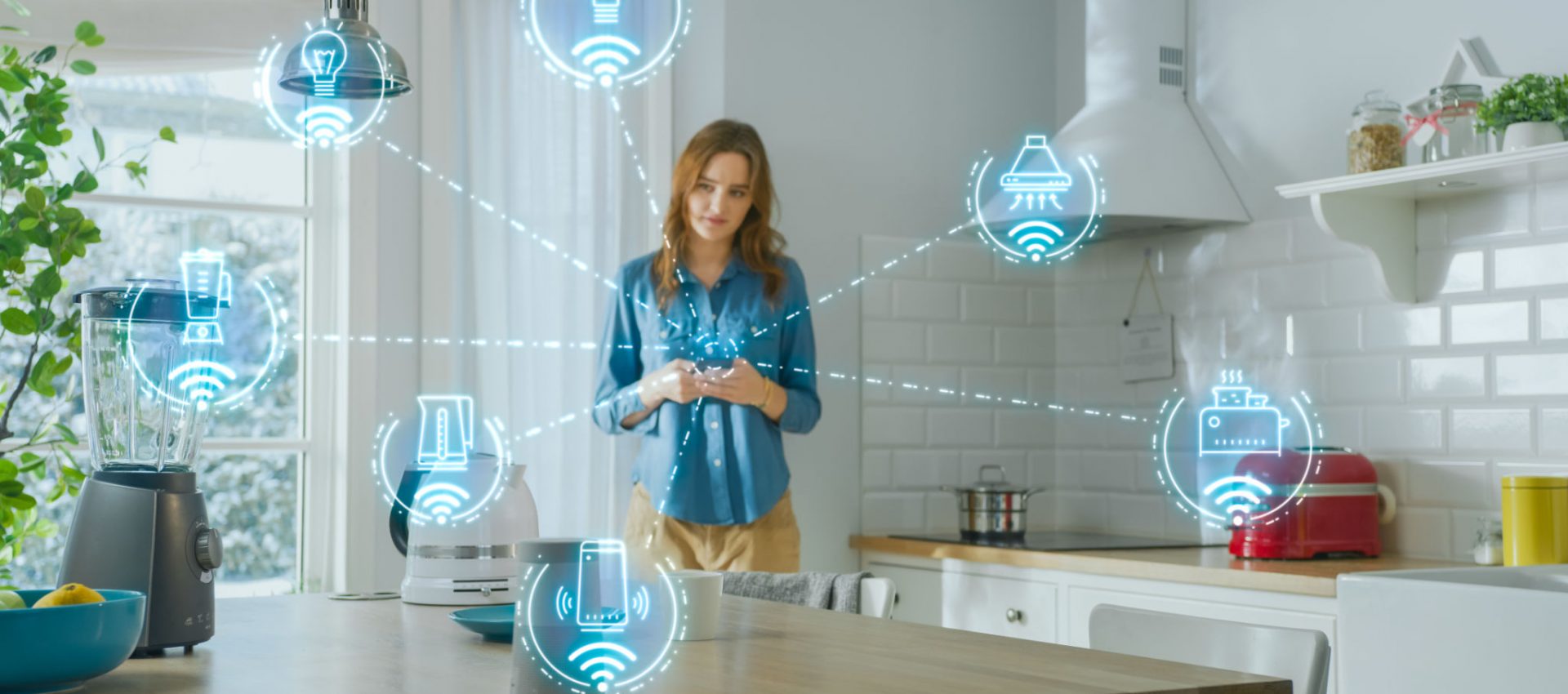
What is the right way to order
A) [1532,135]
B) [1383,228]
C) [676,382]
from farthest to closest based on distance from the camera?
[676,382], [1383,228], [1532,135]

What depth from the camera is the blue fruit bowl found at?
1.23 m

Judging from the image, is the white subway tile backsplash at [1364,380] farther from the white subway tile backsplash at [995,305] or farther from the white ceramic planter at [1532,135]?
the white subway tile backsplash at [995,305]

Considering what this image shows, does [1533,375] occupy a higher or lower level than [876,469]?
higher

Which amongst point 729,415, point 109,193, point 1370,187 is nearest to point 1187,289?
point 1370,187

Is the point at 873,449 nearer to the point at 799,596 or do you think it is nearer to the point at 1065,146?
the point at 1065,146

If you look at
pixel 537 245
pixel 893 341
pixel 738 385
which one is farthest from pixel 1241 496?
pixel 537 245

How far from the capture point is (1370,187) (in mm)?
2816

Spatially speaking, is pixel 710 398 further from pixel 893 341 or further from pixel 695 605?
pixel 695 605

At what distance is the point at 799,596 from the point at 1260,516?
1.04 meters

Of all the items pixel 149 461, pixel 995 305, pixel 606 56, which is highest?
pixel 606 56

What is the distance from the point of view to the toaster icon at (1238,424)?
3.29 meters

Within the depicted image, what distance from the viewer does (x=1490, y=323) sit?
283 centimetres

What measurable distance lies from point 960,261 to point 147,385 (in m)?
2.28

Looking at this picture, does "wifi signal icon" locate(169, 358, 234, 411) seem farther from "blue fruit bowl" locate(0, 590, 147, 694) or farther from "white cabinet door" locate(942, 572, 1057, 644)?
"white cabinet door" locate(942, 572, 1057, 644)
